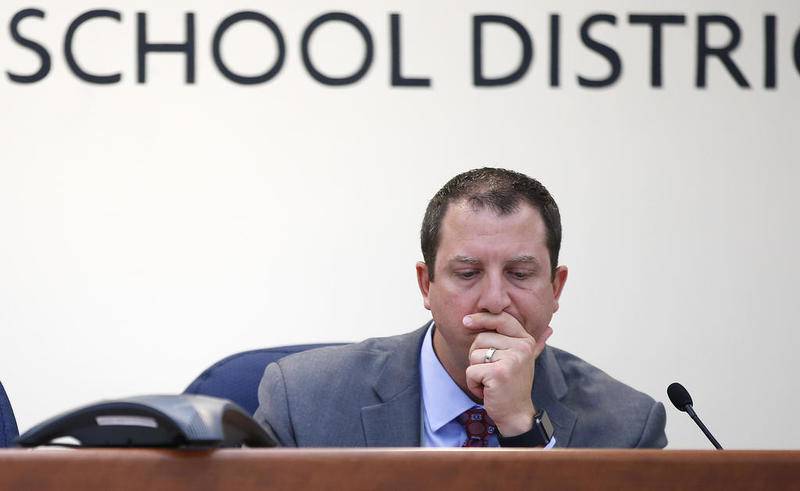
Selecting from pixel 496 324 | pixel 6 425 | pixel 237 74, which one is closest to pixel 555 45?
pixel 237 74

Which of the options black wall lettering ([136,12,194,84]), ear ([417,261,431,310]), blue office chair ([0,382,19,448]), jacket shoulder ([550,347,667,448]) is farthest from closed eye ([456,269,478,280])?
Result: black wall lettering ([136,12,194,84])

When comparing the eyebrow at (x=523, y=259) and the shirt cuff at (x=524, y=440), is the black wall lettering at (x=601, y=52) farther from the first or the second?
the shirt cuff at (x=524, y=440)

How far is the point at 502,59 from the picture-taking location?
2996 millimetres

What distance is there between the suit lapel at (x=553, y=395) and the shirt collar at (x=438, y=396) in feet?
0.47

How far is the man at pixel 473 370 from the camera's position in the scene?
1927 mm

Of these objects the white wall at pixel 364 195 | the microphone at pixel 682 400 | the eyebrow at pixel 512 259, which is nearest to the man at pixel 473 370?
the eyebrow at pixel 512 259

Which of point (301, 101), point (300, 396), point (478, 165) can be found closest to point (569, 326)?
point (478, 165)

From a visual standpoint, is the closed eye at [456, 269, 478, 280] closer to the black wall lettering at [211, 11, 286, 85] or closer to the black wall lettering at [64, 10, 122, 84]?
the black wall lettering at [211, 11, 286, 85]

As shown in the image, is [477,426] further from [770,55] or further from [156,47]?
[770,55]

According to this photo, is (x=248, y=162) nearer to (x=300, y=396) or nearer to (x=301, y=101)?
(x=301, y=101)

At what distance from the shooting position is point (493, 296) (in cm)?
194

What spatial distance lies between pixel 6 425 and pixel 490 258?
93cm

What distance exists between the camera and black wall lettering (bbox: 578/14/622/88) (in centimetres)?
301

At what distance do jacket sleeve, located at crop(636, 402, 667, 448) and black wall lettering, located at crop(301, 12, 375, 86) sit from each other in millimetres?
1319
